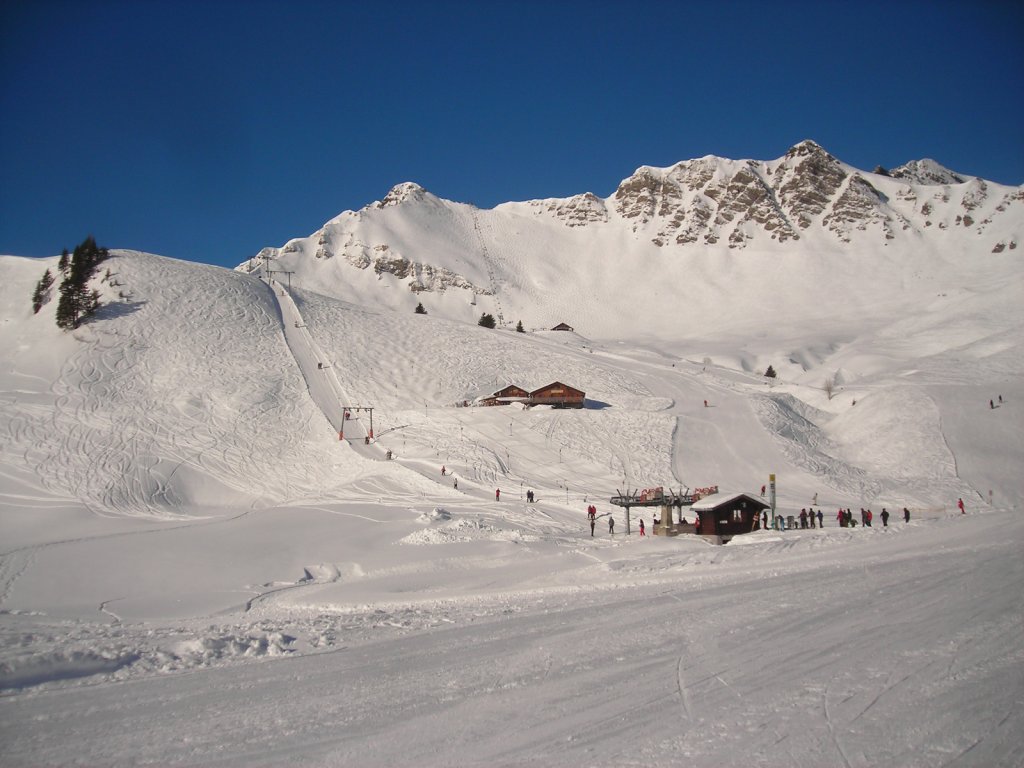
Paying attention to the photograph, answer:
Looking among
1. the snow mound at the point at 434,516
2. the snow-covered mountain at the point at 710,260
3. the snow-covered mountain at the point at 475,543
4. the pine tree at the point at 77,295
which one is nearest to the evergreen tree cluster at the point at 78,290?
the pine tree at the point at 77,295

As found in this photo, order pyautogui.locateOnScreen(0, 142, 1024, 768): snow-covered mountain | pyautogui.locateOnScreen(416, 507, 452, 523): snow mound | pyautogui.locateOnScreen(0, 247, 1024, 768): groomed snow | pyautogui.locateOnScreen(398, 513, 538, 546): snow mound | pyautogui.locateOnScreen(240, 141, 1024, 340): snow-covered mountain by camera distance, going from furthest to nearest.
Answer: pyautogui.locateOnScreen(240, 141, 1024, 340): snow-covered mountain → pyautogui.locateOnScreen(416, 507, 452, 523): snow mound → pyautogui.locateOnScreen(398, 513, 538, 546): snow mound → pyautogui.locateOnScreen(0, 142, 1024, 768): snow-covered mountain → pyautogui.locateOnScreen(0, 247, 1024, 768): groomed snow

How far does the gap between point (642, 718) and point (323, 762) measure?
3.10m

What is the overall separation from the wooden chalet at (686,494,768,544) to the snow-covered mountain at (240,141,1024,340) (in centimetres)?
9950

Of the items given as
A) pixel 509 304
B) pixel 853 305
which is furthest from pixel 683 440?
pixel 509 304

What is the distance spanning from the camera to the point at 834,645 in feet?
31.2

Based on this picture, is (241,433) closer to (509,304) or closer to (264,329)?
(264,329)

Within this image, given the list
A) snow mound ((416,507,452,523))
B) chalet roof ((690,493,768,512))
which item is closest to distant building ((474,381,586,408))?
chalet roof ((690,493,768,512))

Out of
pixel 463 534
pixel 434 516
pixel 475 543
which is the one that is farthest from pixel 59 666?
pixel 434 516

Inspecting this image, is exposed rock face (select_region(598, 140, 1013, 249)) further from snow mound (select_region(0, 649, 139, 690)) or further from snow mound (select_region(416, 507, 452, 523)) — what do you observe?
snow mound (select_region(0, 649, 139, 690))

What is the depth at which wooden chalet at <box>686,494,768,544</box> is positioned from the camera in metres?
28.3

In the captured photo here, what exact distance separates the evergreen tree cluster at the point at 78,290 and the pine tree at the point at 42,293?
7.3 inches

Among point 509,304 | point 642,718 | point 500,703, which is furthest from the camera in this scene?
point 509,304

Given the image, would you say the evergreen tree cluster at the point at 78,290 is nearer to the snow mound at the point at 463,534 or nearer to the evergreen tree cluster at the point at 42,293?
the evergreen tree cluster at the point at 42,293

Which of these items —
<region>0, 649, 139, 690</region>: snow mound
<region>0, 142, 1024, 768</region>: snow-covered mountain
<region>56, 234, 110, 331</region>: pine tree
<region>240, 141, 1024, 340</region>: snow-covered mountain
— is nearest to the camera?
<region>0, 142, 1024, 768</region>: snow-covered mountain
